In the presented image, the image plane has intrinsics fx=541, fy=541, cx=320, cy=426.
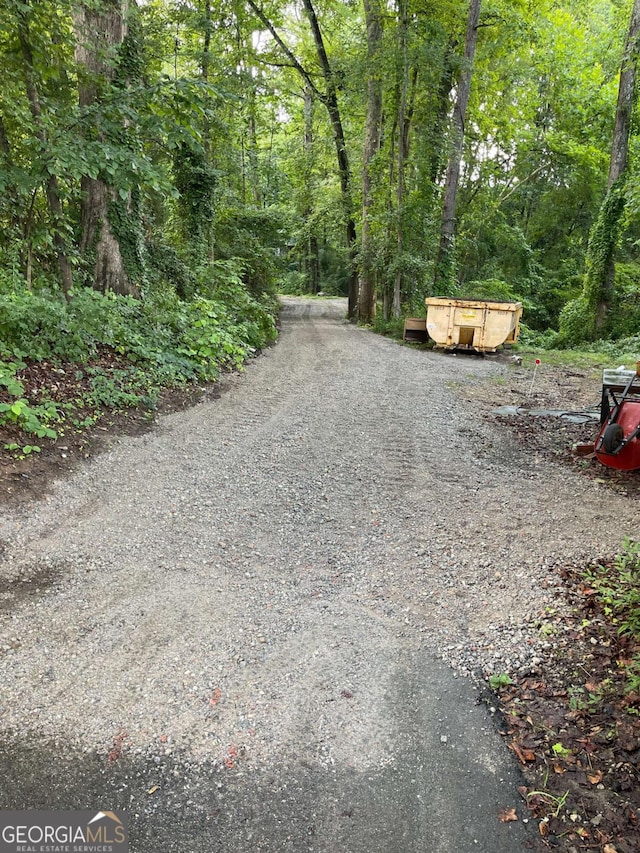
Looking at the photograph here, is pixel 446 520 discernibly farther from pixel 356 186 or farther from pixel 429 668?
pixel 356 186

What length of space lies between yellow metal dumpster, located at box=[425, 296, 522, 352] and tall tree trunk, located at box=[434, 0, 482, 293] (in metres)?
3.68

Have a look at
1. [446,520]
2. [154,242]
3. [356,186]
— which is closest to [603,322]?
[356,186]

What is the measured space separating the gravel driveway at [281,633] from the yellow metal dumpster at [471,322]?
8.49m

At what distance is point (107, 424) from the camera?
6605mm

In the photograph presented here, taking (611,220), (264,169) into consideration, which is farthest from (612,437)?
(264,169)

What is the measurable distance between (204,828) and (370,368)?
33.3 feet

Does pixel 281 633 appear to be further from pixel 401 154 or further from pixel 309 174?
pixel 309 174

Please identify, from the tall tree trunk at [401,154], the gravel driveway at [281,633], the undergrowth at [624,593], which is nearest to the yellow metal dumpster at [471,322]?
the tall tree trunk at [401,154]

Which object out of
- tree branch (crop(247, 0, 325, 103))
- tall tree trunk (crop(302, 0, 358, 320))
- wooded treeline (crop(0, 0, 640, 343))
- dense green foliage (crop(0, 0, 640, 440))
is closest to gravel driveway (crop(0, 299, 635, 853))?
dense green foliage (crop(0, 0, 640, 440))

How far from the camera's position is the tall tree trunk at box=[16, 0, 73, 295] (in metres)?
6.26

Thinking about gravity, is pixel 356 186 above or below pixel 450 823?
above

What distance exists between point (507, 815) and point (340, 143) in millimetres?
24329

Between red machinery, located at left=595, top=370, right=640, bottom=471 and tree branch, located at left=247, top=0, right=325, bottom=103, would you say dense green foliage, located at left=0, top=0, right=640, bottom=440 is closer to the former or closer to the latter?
tree branch, located at left=247, top=0, right=325, bottom=103

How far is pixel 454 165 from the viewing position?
1744cm
